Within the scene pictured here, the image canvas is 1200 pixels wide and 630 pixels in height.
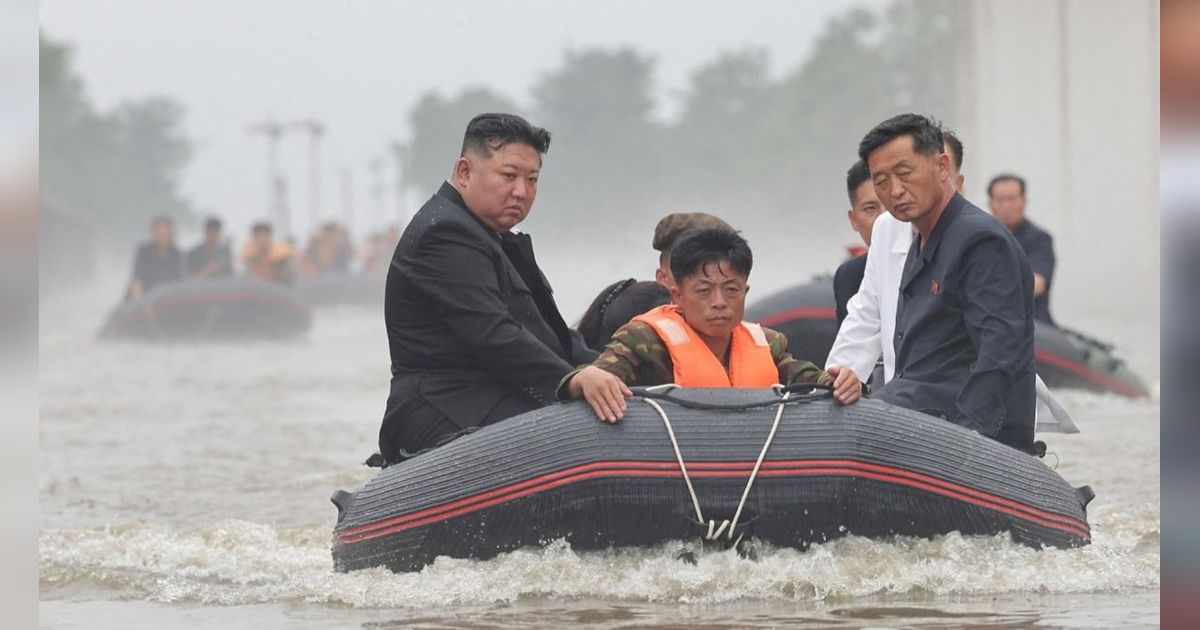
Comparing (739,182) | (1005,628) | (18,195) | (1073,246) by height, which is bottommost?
(1005,628)

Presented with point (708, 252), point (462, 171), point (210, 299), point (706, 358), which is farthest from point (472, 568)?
point (210, 299)

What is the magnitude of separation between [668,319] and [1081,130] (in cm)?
3290

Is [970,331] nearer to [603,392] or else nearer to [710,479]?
[710,479]

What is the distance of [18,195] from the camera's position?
1.70m

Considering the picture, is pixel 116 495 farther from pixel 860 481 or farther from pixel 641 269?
pixel 641 269

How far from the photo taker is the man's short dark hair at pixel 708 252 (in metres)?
4.32

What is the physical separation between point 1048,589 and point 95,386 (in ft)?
43.1

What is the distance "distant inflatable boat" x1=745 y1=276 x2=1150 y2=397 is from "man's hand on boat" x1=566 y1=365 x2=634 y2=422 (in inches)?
124

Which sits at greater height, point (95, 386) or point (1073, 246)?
point (1073, 246)

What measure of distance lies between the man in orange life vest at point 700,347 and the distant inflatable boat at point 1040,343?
9.07 ft

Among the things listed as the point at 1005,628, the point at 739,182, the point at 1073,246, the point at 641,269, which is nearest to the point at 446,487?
the point at 1005,628

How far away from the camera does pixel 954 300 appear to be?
15.5ft

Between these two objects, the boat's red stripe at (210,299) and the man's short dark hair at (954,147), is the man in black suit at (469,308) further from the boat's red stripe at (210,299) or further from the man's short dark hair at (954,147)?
the boat's red stripe at (210,299)

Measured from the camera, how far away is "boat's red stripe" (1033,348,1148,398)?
33.3 feet
